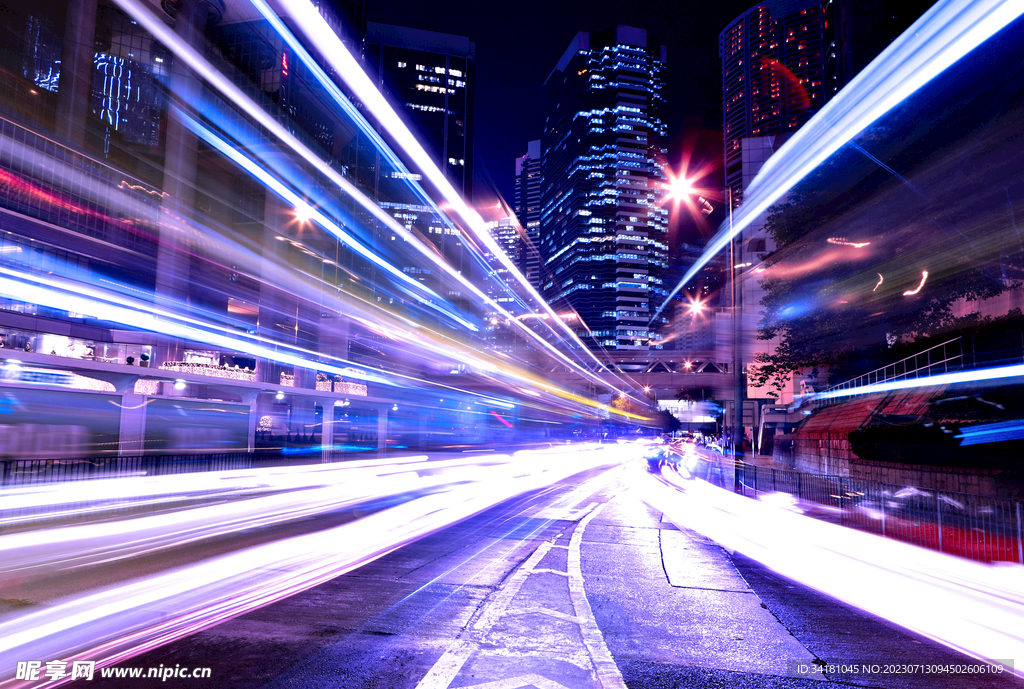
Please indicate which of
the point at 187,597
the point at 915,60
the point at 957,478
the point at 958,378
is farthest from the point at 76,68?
the point at 957,478

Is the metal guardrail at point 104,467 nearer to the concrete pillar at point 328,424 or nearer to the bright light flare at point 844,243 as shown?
the concrete pillar at point 328,424

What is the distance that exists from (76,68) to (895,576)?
173 ft

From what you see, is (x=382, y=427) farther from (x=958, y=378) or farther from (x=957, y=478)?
(x=957, y=478)

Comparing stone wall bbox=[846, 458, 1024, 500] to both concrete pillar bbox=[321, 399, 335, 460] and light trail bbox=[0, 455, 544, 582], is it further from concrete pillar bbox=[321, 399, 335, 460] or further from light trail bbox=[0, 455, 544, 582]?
concrete pillar bbox=[321, 399, 335, 460]

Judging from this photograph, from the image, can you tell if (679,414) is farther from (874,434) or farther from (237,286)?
(874,434)

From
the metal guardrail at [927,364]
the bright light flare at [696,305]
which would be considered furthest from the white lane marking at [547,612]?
the bright light flare at [696,305]

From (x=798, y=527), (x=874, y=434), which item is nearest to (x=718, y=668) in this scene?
(x=798, y=527)

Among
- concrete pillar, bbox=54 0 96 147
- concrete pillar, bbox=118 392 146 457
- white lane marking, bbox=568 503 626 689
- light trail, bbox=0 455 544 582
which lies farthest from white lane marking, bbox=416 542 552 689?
concrete pillar, bbox=54 0 96 147

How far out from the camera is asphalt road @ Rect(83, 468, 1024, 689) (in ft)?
17.5

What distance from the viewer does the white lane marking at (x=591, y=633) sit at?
17.4ft

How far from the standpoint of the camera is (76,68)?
138ft

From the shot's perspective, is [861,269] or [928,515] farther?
[861,269]

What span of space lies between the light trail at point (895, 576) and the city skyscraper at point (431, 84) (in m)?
172

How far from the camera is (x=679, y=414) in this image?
180375 mm
